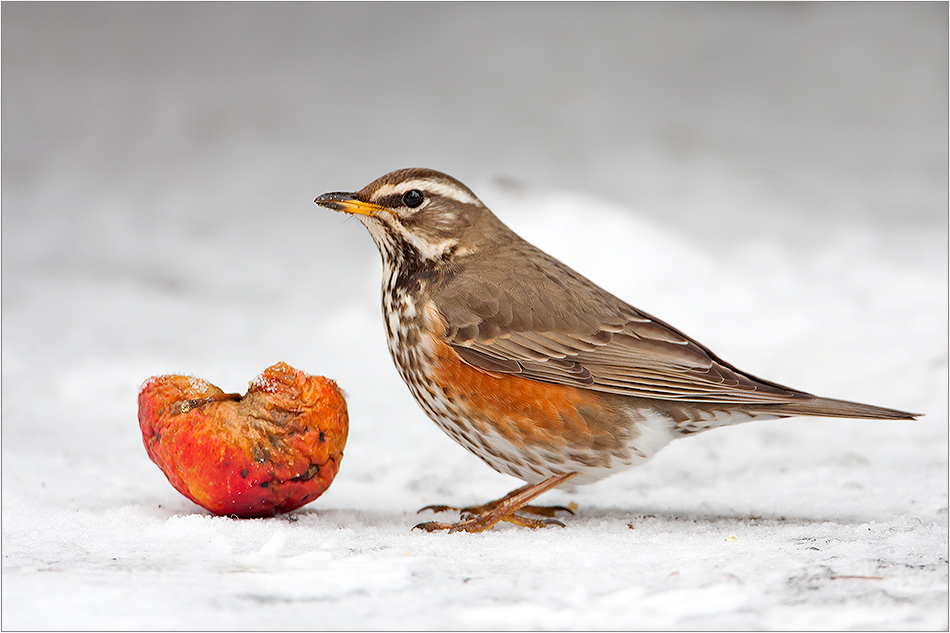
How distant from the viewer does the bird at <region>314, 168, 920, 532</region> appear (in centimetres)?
370

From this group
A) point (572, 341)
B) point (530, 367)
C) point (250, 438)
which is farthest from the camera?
point (572, 341)

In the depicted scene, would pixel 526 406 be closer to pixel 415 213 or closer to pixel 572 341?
pixel 572 341

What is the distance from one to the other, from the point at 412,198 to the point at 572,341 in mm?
895

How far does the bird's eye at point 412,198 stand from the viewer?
161 inches

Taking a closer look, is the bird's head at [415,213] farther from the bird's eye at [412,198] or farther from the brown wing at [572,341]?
the brown wing at [572,341]

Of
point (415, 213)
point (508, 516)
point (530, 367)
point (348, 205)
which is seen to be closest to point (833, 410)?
point (530, 367)

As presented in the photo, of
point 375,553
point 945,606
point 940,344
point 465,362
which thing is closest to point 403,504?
point 465,362

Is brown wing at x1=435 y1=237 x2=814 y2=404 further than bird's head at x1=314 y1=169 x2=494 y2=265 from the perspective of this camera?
No

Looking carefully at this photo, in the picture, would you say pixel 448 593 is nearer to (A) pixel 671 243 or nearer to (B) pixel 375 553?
(B) pixel 375 553

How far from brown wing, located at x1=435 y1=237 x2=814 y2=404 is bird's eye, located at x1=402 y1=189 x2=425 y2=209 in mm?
347

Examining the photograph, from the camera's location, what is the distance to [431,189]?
4.12 meters

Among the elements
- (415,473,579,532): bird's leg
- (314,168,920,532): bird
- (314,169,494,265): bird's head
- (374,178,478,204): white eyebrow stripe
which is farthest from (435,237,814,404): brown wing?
(415,473,579,532): bird's leg

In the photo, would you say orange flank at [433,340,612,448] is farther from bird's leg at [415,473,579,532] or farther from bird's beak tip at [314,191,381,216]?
bird's beak tip at [314,191,381,216]

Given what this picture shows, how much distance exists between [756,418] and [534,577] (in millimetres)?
1397
